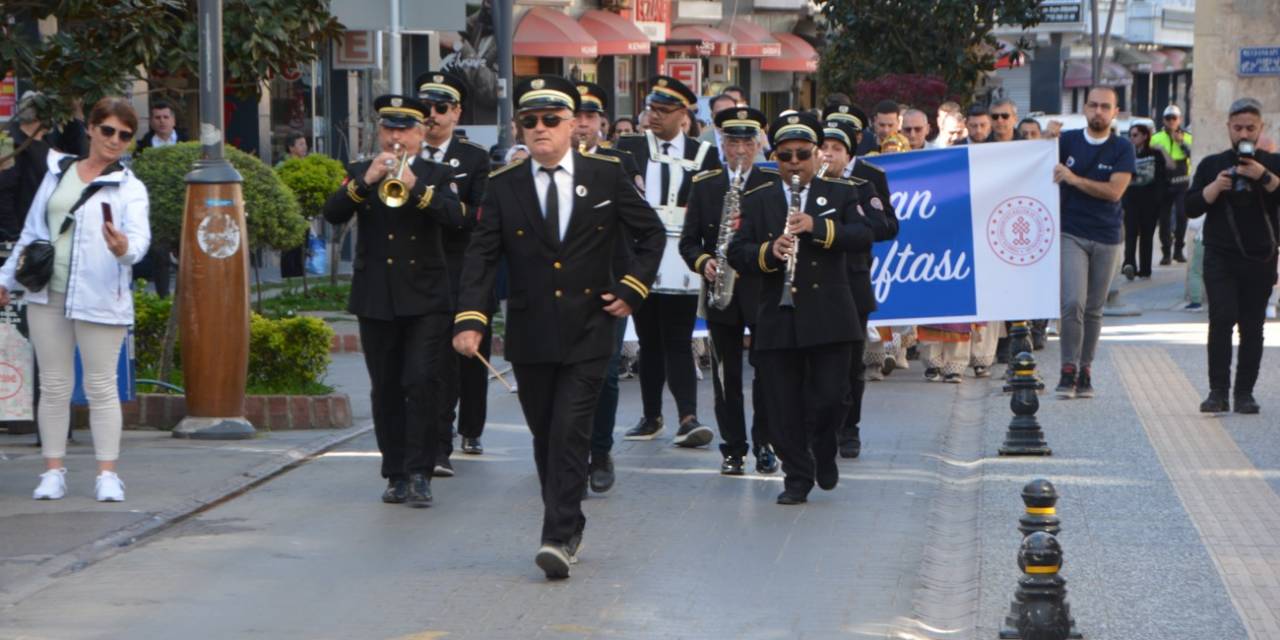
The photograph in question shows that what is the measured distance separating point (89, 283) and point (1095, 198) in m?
6.89

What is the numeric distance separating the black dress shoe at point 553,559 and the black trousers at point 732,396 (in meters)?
2.83

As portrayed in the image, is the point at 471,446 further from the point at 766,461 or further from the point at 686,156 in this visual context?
the point at 686,156

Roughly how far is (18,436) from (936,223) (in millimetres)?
6352

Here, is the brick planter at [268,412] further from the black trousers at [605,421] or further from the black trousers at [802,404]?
the black trousers at [802,404]

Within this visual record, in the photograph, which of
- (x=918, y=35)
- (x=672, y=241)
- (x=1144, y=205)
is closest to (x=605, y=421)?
(x=672, y=241)

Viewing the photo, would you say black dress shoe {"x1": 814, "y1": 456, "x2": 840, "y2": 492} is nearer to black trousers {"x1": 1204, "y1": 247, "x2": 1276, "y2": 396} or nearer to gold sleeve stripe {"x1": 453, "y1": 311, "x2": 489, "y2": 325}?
gold sleeve stripe {"x1": 453, "y1": 311, "x2": 489, "y2": 325}

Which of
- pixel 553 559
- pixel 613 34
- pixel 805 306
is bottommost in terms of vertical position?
pixel 553 559

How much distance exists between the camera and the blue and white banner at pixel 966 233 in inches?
556

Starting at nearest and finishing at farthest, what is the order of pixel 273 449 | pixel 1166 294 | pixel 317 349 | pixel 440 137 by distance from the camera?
pixel 440 137 < pixel 273 449 < pixel 317 349 < pixel 1166 294

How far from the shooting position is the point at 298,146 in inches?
962

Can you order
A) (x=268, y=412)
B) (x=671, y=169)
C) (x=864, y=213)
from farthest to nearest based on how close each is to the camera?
(x=268, y=412)
(x=671, y=169)
(x=864, y=213)

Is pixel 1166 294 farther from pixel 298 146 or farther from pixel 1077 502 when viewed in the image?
pixel 1077 502

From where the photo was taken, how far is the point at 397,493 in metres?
9.80

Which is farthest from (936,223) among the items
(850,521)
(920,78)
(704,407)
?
(920,78)
